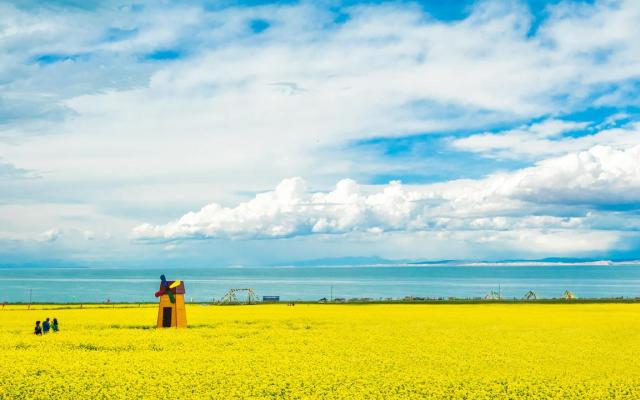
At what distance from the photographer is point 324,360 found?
103 feet

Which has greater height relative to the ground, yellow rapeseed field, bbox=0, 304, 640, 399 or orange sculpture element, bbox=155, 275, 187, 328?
orange sculpture element, bbox=155, 275, 187, 328

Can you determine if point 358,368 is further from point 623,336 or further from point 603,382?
point 623,336

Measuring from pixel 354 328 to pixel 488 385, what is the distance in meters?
22.0

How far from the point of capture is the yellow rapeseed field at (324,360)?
80.8 ft

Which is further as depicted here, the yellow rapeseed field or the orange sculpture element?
the orange sculpture element

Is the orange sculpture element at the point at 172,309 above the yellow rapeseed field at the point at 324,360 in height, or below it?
above

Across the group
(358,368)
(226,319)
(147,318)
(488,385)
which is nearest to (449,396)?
(488,385)

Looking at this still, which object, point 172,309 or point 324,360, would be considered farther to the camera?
point 172,309

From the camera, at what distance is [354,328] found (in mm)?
47156

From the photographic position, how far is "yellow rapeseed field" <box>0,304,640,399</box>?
24.6 metres

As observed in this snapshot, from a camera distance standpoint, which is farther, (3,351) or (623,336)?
(623,336)

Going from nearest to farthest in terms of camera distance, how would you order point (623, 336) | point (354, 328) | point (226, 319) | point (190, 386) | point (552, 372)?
point (190, 386) < point (552, 372) < point (623, 336) < point (354, 328) < point (226, 319)

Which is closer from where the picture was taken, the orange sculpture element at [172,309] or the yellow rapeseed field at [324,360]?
the yellow rapeseed field at [324,360]

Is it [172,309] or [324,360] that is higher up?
[172,309]
